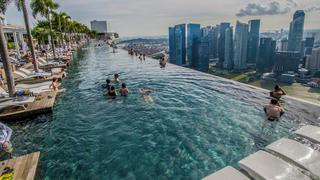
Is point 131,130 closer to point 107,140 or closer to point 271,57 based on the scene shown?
point 107,140

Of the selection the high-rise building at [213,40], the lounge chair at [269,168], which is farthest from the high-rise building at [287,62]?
the lounge chair at [269,168]

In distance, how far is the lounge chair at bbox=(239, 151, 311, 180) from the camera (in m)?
3.90

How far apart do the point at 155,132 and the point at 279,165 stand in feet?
13.7

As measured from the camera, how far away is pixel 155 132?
24.1 ft

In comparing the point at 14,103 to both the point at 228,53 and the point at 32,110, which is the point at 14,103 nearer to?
the point at 32,110

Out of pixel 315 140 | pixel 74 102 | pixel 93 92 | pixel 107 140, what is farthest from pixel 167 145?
pixel 93 92

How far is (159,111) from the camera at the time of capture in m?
9.36

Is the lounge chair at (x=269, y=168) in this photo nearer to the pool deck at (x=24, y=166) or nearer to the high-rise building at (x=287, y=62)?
the pool deck at (x=24, y=166)

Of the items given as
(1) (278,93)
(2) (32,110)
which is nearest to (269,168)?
(1) (278,93)

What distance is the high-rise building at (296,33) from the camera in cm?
12162

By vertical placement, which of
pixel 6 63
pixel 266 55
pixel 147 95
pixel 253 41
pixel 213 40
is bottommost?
pixel 266 55

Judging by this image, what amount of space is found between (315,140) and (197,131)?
340 centimetres

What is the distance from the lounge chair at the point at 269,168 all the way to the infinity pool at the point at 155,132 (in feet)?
3.54

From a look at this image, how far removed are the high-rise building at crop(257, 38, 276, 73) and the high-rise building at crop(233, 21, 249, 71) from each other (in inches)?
332
